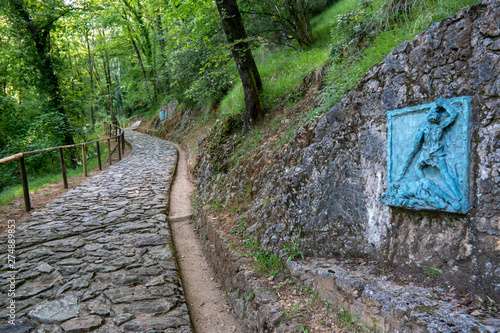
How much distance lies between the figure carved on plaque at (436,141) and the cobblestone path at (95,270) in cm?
263

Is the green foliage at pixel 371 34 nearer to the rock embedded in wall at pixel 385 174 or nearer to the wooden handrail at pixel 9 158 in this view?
the rock embedded in wall at pixel 385 174

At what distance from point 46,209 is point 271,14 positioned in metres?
6.39

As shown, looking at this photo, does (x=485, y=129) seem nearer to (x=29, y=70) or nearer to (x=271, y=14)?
(x=271, y=14)

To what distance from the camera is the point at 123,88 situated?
92.9 feet

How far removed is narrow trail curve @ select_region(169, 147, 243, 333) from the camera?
3332 millimetres

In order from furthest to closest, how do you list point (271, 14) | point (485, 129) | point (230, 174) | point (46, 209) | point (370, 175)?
point (271, 14) → point (46, 209) → point (230, 174) → point (370, 175) → point (485, 129)

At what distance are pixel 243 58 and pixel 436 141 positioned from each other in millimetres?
4740

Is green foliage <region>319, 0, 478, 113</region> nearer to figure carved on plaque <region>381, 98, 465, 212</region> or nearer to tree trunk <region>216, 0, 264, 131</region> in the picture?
figure carved on plaque <region>381, 98, 465, 212</region>

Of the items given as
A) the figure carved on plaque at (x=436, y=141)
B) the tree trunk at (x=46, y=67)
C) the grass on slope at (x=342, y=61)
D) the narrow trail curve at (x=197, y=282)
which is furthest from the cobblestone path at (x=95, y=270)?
the tree trunk at (x=46, y=67)

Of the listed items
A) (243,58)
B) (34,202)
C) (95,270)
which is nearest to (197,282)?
(95,270)

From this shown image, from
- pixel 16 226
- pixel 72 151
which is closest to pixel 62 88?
pixel 72 151

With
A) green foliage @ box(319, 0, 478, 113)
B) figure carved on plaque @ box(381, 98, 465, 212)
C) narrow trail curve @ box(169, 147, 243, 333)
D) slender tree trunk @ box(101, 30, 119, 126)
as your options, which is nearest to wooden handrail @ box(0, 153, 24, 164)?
narrow trail curve @ box(169, 147, 243, 333)

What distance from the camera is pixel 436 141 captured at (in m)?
2.07

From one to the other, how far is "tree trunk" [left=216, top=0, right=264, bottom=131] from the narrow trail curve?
91.4 inches
